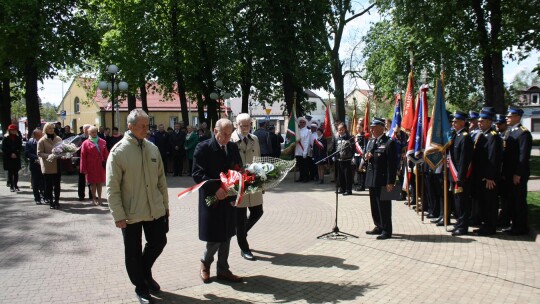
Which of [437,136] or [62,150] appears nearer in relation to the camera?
[437,136]

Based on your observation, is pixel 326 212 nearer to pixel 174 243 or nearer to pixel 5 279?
pixel 174 243

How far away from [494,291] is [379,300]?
1.45 metres

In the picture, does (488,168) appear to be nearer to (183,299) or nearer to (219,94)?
(183,299)

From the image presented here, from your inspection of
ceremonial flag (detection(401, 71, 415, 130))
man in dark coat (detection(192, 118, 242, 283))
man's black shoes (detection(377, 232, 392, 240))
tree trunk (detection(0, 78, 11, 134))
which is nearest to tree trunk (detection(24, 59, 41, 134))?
tree trunk (detection(0, 78, 11, 134))

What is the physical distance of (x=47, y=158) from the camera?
11211mm

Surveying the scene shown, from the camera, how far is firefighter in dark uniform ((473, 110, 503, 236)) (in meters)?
8.25

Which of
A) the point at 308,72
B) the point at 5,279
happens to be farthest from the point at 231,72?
the point at 5,279

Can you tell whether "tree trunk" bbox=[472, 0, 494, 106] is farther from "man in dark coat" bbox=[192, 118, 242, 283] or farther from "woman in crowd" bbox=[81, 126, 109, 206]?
"man in dark coat" bbox=[192, 118, 242, 283]

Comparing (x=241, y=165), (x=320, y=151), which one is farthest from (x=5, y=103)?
(x=241, y=165)

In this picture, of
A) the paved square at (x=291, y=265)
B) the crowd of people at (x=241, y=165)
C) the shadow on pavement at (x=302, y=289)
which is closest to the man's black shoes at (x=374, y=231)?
the crowd of people at (x=241, y=165)

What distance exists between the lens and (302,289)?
5738 mm

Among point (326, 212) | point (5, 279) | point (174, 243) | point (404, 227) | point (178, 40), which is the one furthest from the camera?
point (178, 40)

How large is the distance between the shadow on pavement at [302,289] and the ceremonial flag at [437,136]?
13.1ft

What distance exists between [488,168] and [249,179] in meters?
4.92
